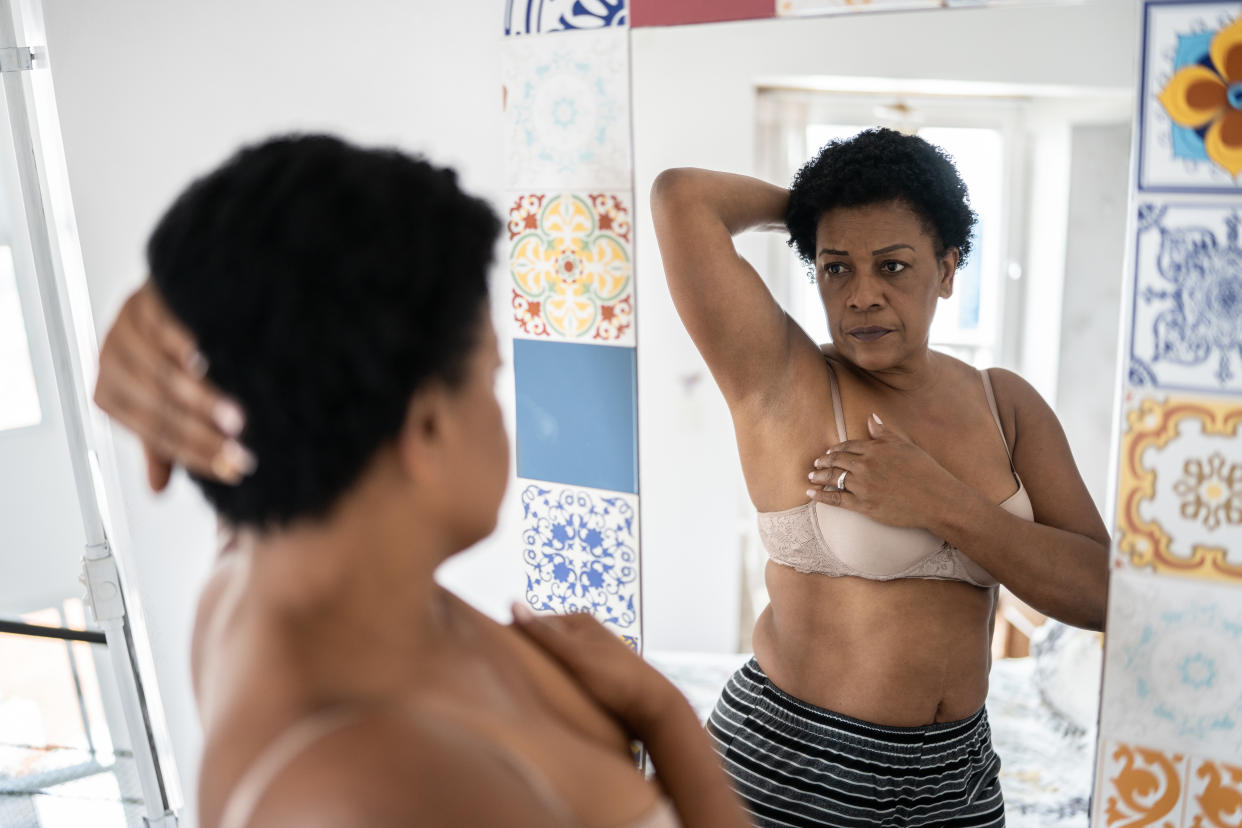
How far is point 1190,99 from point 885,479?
0.40 metres

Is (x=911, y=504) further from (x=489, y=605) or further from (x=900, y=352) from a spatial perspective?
(x=489, y=605)

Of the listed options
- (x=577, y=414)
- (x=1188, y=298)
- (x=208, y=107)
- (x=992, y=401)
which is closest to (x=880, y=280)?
(x=992, y=401)

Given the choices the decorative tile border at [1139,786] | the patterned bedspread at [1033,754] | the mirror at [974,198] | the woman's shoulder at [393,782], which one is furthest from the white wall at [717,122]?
the woman's shoulder at [393,782]

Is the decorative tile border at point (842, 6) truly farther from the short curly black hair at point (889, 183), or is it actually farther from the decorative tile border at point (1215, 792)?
the decorative tile border at point (1215, 792)

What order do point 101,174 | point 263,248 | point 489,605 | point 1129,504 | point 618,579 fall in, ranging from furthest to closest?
1. point 101,174
2. point 489,605
3. point 618,579
4. point 1129,504
5. point 263,248

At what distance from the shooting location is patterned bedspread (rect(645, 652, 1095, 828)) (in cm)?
96

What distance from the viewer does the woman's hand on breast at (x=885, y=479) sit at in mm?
930

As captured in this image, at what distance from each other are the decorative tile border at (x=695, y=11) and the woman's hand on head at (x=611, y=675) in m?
0.60

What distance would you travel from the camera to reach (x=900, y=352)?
0.96 meters

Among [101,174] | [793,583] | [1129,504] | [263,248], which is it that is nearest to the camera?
[263,248]

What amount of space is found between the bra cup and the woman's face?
0.15 m

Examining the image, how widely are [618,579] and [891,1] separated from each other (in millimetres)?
656

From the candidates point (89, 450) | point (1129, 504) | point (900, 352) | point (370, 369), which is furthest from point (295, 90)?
point (1129, 504)

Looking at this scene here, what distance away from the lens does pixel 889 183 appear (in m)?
0.91
